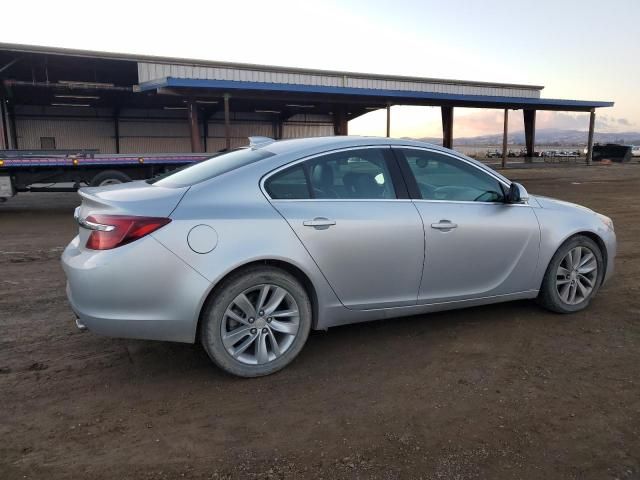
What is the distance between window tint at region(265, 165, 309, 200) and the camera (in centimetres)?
347

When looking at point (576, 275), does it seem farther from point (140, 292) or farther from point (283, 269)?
point (140, 292)

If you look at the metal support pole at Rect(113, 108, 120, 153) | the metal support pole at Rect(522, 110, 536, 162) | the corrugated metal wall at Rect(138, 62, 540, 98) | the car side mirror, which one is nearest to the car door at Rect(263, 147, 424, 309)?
the car side mirror

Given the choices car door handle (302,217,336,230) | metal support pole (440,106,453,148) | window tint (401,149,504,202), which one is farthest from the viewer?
metal support pole (440,106,453,148)

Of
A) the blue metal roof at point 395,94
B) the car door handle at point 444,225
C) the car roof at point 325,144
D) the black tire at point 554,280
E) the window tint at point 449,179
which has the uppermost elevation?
the blue metal roof at point 395,94

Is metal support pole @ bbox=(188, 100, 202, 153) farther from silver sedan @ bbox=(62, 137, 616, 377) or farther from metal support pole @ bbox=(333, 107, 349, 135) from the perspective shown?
silver sedan @ bbox=(62, 137, 616, 377)

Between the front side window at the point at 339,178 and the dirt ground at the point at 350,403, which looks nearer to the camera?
the dirt ground at the point at 350,403

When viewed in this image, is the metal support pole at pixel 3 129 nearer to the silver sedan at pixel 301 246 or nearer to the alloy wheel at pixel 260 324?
the silver sedan at pixel 301 246

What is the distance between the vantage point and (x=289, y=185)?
3.54 metres

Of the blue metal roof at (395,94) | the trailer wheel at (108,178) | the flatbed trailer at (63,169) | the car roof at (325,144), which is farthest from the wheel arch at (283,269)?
the blue metal roof at (395,94)

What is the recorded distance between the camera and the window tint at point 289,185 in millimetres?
3470

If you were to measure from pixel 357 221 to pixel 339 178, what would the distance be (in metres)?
0.38

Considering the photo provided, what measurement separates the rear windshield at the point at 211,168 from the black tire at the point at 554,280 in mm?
2666

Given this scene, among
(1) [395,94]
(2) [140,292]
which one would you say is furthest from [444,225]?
(1) [395,94]

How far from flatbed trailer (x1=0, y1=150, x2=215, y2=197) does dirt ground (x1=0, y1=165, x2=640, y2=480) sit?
804cm
